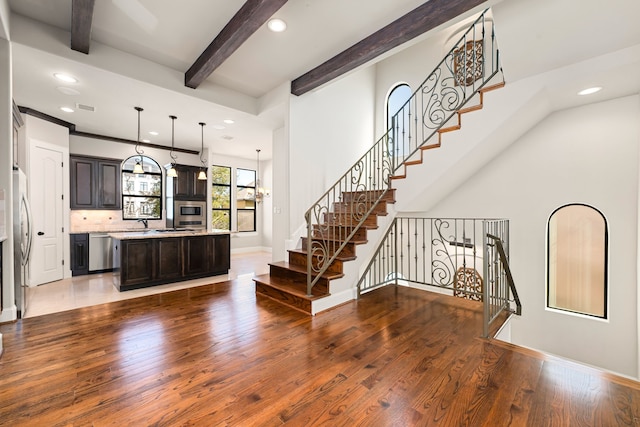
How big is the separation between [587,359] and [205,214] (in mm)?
8365

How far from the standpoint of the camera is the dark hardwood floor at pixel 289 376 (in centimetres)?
162

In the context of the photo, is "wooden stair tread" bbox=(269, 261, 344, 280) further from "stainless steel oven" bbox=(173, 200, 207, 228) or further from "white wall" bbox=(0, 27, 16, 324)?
"stainless steel oven" bbox=(173, 200, 207, 228)

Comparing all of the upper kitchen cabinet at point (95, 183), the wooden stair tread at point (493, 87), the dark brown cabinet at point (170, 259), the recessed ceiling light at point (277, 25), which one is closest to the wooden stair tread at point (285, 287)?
the dark brown cabinet at point (170, 259)

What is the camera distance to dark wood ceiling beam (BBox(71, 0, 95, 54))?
2.53m

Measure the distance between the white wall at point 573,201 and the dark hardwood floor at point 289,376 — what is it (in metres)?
2.23

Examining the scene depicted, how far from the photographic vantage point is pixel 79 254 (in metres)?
5.54

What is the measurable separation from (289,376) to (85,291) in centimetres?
425

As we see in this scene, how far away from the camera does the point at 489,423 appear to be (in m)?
1.57

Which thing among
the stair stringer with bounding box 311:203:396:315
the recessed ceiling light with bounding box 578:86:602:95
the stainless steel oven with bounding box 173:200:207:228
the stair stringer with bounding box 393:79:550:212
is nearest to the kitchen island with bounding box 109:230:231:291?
the stainless steel oven with bounding box 173:200:207:228

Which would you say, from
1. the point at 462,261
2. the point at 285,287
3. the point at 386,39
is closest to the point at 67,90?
the point at 285,287

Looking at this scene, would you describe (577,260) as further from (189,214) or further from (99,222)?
(99,222)

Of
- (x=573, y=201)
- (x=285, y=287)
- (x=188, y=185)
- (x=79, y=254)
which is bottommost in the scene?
(x=285, y=287)

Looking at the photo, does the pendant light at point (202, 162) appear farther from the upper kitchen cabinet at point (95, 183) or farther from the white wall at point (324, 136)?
the white wall at point (324, 136)

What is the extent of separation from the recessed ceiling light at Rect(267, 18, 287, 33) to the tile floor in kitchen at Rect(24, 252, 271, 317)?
158 inches
